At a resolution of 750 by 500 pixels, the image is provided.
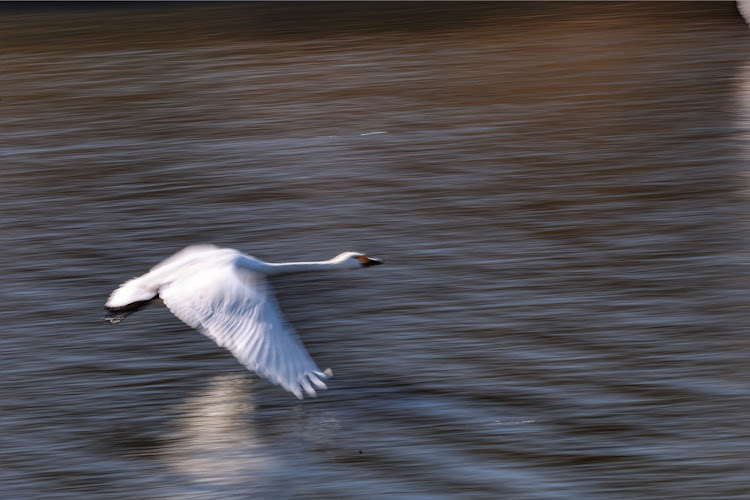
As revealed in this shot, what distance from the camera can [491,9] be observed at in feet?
47.3

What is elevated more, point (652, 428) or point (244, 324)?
point (244, 324)

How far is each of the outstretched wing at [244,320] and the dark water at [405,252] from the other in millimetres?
365

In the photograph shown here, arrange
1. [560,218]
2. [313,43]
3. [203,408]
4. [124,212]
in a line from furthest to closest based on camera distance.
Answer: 1. [313,43]
2. [124,212]
3. [560,218]
4. [203,408]

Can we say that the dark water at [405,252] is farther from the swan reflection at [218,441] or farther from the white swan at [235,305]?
the white swan at [235,305]

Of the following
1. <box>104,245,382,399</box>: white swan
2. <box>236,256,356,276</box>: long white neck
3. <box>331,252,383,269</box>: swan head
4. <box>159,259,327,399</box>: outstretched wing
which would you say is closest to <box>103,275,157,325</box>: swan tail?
<box>104,245,382,399</box>: white swan

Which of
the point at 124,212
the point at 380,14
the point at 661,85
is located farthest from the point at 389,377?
the point at 380,14

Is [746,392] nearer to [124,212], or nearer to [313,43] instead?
[124,212]

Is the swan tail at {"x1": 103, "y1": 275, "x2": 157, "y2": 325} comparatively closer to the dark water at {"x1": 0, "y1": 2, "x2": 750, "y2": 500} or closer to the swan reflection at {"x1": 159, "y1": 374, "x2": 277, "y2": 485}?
the dark water at {"x1": 0, "y1": 2, "x2": 750, "y2": 500}

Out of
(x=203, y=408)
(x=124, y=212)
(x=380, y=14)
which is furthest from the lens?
(x=380, y=14)

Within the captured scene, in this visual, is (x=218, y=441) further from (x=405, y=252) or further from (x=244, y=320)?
(x=405, y=252)

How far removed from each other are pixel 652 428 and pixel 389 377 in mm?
1204

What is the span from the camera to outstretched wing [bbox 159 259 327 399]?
4.68 metres

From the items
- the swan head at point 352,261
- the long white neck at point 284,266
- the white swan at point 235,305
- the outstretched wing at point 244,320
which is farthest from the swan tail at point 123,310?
the swan head at point 352,261

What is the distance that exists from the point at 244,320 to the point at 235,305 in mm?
122
